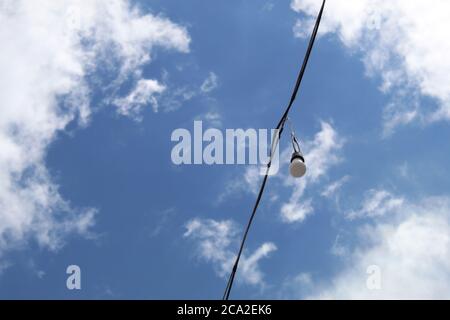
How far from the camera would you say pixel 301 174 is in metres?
8.23

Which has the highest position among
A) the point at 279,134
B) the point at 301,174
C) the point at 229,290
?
the point at 279,134
